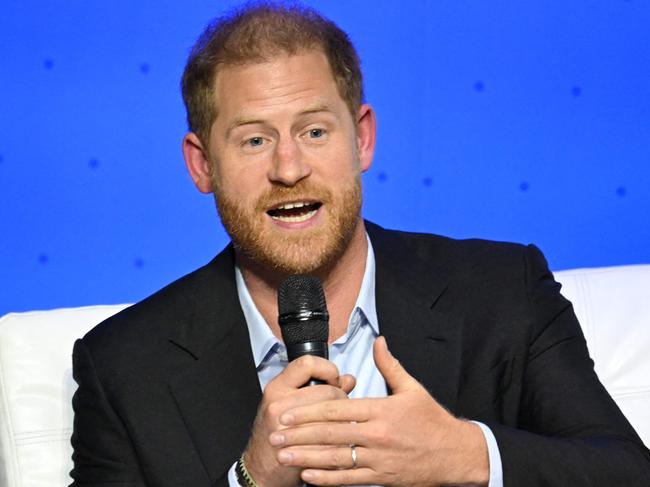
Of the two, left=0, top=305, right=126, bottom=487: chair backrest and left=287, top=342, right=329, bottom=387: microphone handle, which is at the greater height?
left=287, top=342, right=329, bottom=387: microphone handle

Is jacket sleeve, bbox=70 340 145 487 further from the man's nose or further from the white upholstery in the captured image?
the man's nose

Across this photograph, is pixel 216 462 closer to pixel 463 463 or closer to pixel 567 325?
pixel 463 463

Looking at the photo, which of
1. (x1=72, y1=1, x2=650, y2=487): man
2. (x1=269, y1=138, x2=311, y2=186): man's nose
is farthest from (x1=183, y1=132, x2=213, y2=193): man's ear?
(x1=269, y1=138, x2=311, y2=186): man's nose

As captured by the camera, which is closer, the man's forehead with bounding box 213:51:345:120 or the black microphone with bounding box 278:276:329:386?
the black microphone with bounding box 278:276:329:386

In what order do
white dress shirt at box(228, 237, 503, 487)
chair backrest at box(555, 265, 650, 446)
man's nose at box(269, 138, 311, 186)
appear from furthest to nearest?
chair backrest at box(555, 265, 650, 446)
white dress shirt at box(228, 237, 503, 487)
man's nose at box(269, 138, 311, 186)

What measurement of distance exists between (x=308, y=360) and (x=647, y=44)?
6.27 feet

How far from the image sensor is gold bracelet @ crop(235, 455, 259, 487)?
60.2 inches

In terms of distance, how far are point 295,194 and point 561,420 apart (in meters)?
0.57

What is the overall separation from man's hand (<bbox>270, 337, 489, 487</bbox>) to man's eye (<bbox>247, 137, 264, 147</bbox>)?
1.80ft


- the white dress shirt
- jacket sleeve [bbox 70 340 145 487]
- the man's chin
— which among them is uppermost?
the man's chin

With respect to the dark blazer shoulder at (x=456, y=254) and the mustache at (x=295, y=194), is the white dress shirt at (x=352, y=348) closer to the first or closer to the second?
the dark blazer shoulder at (x=456, y=254)

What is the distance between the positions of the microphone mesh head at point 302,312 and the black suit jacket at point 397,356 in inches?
15.8

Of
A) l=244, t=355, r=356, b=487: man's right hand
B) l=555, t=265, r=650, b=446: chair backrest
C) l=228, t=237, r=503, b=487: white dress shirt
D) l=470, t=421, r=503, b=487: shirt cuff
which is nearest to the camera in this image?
l=244, t=355, r=356, b=487: man's right hand

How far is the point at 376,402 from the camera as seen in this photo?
1.40 meters
